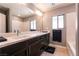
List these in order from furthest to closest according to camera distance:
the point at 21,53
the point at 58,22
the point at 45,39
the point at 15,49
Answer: the point at 45,39 < the point at 58,22 < the point at 21,53 < the point at 15,49

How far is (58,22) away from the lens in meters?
1.75

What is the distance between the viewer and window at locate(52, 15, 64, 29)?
1745 millimetres

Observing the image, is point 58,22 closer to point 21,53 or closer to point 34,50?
point 34,50

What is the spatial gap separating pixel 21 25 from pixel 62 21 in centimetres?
83

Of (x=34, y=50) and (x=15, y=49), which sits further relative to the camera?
(x=34, y=50)

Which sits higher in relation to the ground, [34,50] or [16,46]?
[16,46]

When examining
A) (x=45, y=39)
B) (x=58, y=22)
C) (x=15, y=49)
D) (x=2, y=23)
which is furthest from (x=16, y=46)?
(x=45, y=39)

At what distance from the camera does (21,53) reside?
4.58 feet

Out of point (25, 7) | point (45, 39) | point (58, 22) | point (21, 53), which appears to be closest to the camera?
point (21, 53)

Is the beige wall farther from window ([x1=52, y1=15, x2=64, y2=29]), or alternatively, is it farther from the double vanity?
the double vanity

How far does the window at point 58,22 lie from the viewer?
5.73 feet

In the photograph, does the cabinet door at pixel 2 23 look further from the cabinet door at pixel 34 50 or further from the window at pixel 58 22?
the window at pixel 58 22

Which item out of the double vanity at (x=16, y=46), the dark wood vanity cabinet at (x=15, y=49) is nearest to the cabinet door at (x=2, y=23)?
the double vanity at (x=16, y=46)

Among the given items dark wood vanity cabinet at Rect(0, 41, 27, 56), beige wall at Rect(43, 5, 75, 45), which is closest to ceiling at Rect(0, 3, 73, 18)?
beige wall at Rect(43, 5, 75, 45)
